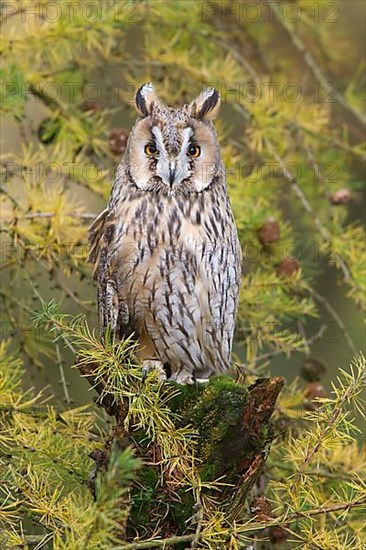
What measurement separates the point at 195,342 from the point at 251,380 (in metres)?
0.29

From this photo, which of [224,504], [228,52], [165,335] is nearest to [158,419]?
[224,504]

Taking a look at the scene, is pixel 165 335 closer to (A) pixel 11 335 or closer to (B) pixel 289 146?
(A) pixel 11 335

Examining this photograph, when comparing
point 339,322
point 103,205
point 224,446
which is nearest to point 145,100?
point 103,205

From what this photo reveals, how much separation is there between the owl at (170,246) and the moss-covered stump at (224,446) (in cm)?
49

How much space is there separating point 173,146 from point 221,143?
0.84 metres

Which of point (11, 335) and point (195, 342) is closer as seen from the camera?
point (195, 342)

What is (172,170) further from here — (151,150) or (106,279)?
(106,279)

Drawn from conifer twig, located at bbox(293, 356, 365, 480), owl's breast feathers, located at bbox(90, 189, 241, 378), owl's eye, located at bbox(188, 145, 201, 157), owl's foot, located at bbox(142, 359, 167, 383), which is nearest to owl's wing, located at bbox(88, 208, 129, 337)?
owl's breast feathers, located at bbox(90, 189, 241, 378)

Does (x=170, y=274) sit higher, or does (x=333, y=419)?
(x=170, y=274)

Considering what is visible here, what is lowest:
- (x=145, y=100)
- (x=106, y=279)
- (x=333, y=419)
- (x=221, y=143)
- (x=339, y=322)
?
(x=339, y=322)

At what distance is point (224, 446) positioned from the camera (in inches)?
84.1

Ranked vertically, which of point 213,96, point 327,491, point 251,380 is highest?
point 213,96

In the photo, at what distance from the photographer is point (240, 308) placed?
9.97 feet

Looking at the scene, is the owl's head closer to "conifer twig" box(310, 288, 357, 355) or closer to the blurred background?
the blurred background
